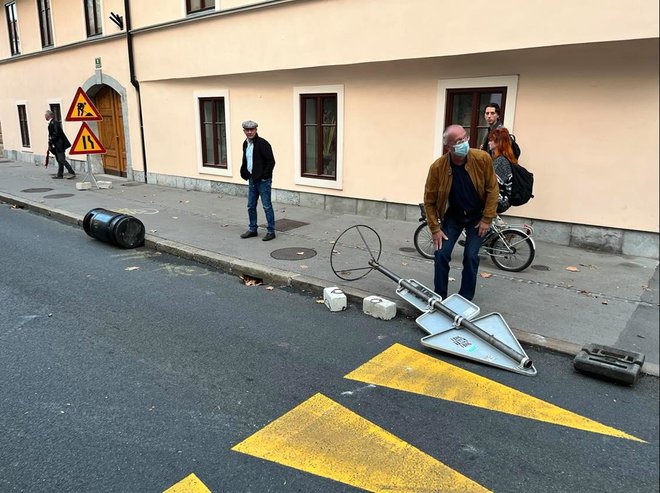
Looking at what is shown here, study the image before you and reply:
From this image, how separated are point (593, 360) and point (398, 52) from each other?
615cm

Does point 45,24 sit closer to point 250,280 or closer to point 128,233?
point 128,233

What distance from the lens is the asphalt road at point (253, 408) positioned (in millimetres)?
2908

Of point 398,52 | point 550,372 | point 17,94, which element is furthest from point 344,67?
point 17,94

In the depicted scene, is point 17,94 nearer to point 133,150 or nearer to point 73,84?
point 73,84

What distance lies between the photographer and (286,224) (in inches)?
370

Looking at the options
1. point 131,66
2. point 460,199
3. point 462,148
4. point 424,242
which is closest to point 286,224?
point 424,242

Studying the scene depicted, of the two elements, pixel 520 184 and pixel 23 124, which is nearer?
pixel 520 184

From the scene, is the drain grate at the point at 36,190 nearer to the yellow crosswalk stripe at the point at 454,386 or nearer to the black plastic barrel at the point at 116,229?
the black plastic barrel at the point at 116,229

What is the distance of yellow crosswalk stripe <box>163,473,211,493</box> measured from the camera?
278cm

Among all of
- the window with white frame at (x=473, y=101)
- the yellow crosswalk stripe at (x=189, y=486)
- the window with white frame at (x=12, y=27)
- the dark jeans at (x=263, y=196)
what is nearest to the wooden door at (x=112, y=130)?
the window with white frame at (x=12, y=27)

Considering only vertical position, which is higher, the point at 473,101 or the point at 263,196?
the point at 473,101

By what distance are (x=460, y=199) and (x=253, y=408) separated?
9.17 ft

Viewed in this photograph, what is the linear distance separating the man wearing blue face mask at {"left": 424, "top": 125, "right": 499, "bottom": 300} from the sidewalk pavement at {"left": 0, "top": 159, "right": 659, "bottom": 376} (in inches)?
22.7

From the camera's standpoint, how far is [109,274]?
6711mm
